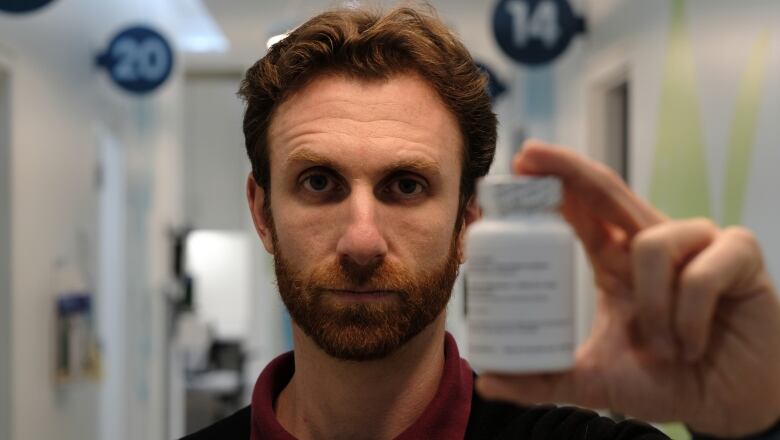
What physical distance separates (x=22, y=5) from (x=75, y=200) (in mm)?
1629

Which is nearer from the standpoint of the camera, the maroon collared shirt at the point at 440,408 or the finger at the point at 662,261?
the finger at the point at 662,261

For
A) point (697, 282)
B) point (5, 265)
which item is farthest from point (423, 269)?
point (5, 265)

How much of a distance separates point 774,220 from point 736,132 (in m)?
0.35

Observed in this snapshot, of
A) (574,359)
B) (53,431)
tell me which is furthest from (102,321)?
(574,359)

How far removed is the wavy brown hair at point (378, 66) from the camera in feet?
4.65

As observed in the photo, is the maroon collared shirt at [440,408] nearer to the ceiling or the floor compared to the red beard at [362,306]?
nearer to the floor

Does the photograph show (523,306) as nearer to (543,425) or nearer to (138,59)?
(543,425)

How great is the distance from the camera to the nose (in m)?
1.14

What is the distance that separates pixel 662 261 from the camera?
2.43 ft

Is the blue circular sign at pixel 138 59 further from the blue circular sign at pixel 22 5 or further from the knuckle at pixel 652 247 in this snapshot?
the knuckle at pixel 652 247

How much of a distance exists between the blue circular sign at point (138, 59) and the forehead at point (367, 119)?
143 inches

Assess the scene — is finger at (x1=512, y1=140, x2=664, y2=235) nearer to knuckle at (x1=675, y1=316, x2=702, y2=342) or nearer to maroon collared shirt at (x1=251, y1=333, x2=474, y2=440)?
knuckle at (x1=675, y1=316, x2=702, y2=342)

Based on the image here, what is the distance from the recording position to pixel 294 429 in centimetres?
147

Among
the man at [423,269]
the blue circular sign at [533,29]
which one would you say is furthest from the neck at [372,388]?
the blue circular sign at [533,29]
